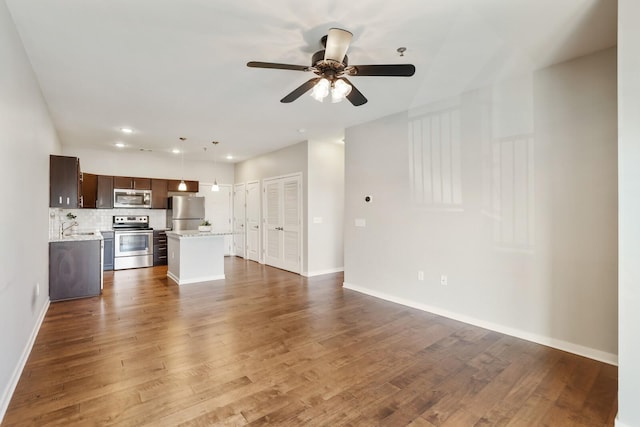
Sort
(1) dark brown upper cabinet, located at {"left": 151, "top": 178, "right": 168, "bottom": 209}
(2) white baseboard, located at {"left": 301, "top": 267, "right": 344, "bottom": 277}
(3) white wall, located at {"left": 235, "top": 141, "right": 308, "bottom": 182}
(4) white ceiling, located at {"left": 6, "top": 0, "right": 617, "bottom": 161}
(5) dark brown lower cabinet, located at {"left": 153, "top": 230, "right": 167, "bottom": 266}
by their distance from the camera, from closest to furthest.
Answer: (4) white ceiling, located at {"left": 6, "top": 0, "right": 617, "bottom": 161} → (2) white baseboard, located at {"left": 301, "top": 267, "right": 344, "bottom": 277} → (3) white wall, located at {"left": 235, "top": 141, "right": 308, "bottom": 182} → (5) dark brown lower cabinet, located at {"left": 153, "top": 230, "right": 167, "bottom": 266} → (1) dark brown upper cabinet, located at {"left": 151, "top": 178, "right": 168, "bottom": 209}

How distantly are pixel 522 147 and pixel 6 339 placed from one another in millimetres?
4675

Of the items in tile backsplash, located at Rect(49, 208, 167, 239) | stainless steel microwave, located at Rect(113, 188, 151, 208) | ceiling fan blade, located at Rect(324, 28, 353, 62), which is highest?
ceiling fan blade, located at Rect(324, 28, 353, 62)

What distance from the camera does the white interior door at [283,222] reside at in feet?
20.8

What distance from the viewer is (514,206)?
10.6 feet

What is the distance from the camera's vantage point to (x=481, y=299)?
3516 millimetres

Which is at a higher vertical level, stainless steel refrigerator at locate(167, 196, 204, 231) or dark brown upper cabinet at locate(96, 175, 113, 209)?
dark brown upper cabinet at locate(96, 175, 113, 209)

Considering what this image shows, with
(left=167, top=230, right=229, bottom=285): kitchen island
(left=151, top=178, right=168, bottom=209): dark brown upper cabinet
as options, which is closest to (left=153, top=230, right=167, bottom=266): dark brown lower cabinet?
(left=151, top=178, right=168, bottom=209): dark brown upper cabinet

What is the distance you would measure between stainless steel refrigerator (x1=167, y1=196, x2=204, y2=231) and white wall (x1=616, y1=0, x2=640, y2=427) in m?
7.73

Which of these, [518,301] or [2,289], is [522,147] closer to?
[518,301]

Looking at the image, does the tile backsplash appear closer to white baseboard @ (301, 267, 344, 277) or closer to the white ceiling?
the white ceiling

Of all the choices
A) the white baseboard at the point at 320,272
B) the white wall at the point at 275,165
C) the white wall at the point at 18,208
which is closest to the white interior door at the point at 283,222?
the white wall at the point at 275,165

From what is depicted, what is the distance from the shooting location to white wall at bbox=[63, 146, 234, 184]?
6.95 m

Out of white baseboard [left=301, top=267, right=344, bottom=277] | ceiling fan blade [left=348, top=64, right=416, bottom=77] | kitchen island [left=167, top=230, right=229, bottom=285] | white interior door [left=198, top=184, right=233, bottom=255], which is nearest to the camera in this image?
ceiling fan blade [left=348, top=64, right=416, bottom=77]

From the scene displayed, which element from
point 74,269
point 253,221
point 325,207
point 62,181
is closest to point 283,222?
point 325,207
